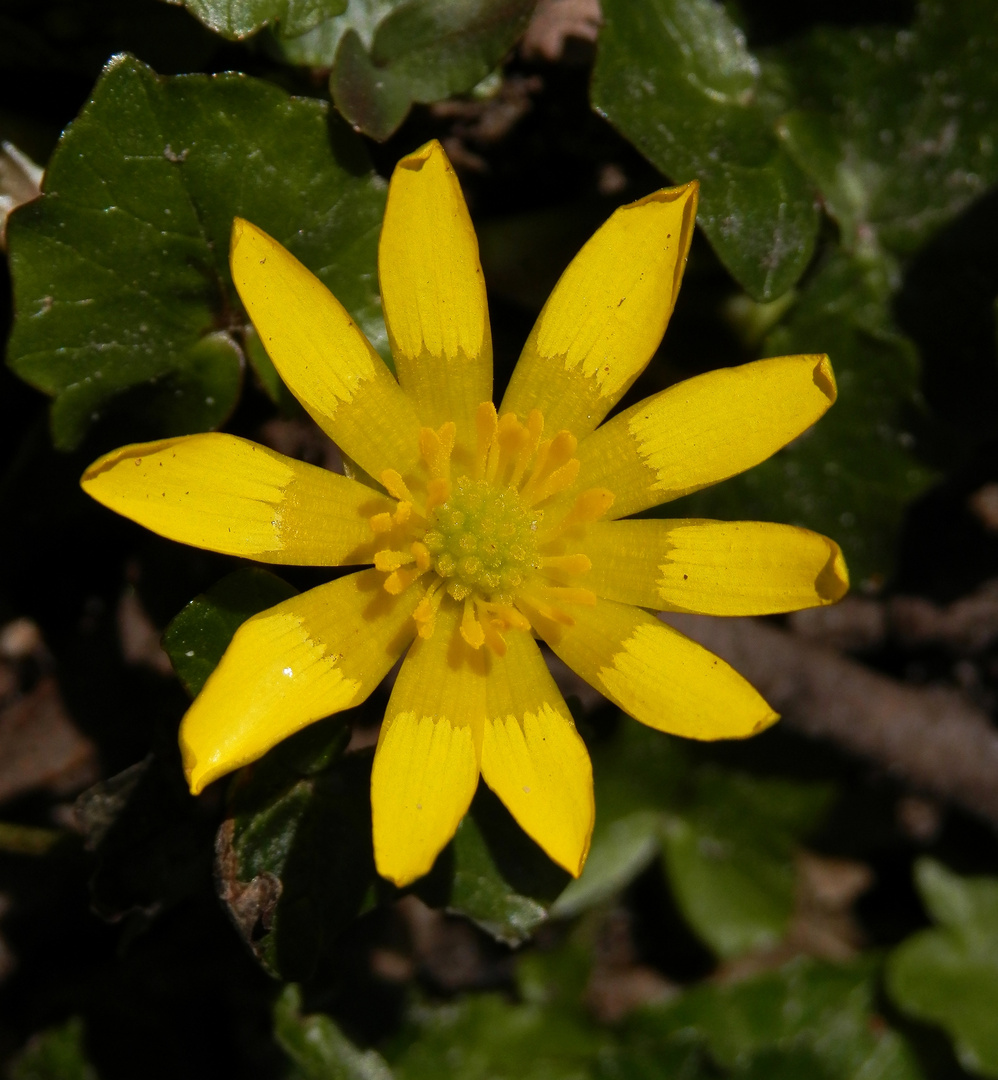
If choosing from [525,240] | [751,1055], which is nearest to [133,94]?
[525,240]

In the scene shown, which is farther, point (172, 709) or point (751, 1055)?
point (751, 1055)

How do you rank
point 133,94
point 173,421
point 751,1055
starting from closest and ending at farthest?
point 133,94
point 173,421
point 751,1055

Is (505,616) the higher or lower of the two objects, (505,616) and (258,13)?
the lower

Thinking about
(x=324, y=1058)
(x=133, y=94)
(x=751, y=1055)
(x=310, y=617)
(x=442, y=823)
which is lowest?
(x=751, y=1055)

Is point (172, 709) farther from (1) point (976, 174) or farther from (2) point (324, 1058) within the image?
(1) point (976, 174)

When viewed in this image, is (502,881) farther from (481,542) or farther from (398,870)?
(481,542)

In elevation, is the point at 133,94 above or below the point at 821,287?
above

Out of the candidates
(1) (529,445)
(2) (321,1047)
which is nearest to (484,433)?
(1) (529,445)
